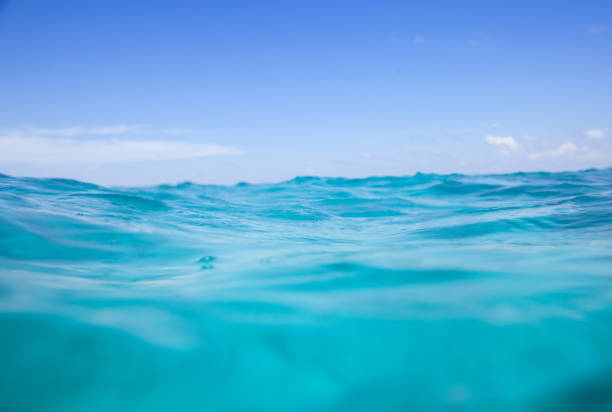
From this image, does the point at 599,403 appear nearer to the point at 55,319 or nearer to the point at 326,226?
the point at 55,319

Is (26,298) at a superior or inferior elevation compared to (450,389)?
superior

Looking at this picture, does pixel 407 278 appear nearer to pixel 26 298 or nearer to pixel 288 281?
pixel 288 281

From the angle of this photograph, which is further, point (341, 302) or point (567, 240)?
point (567, 240)

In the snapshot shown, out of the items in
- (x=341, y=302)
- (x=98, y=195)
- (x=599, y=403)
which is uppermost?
(x=98, y=195)

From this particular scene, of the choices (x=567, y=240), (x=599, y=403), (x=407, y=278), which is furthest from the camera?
(x=567, y=240)

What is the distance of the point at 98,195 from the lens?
24.4ft

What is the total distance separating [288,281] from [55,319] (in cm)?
137

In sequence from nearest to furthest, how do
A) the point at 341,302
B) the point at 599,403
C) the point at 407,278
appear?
the point at 599,403 < the point at 341,302 < the point at 407,278

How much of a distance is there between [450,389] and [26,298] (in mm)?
2144

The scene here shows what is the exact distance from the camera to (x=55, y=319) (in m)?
1.66

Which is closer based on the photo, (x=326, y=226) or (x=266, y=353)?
(x=266, y=353)

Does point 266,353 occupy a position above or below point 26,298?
below

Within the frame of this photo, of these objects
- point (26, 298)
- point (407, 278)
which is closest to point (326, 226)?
point (407, 278)

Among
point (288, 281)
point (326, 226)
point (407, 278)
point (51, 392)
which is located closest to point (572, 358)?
point (407, 278)
